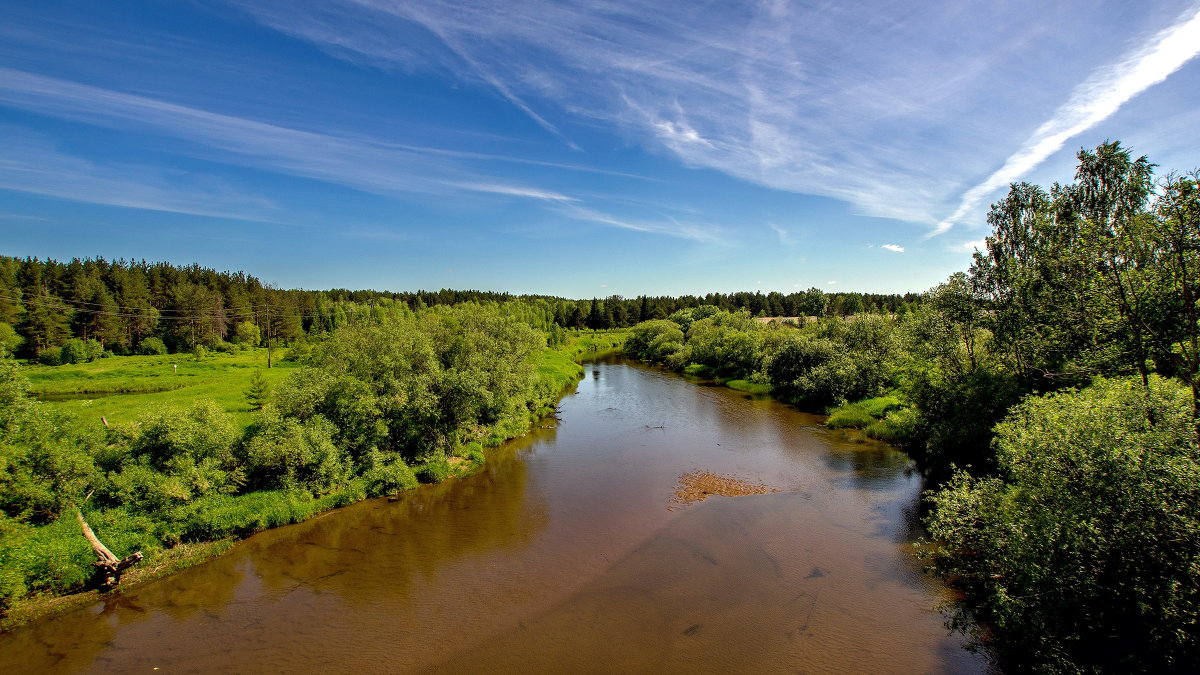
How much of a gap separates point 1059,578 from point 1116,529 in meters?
1.57

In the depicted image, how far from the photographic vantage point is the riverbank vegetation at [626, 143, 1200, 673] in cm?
955

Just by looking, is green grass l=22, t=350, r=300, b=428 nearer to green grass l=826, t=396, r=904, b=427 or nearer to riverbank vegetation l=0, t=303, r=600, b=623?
riverbank vegetation l=0, t=303, r=600, b=623

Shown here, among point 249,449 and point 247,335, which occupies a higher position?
point 247,335

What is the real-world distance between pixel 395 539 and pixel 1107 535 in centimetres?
2200

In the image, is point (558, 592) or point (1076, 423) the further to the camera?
point (558, 592)

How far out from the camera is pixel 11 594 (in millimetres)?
14773

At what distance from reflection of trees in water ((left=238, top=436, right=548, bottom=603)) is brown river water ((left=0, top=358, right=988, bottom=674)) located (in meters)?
0.09

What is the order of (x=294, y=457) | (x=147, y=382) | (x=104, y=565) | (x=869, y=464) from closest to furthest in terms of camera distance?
(x=104, y=565), (x=294, y=457), (x=869, y=464), (x=147, y=382)

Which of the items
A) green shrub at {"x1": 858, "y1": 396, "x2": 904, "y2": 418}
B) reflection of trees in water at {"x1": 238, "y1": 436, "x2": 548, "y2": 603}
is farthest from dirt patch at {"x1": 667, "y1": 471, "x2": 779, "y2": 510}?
green shrub at {"x1": 858, "y1": 396, "x2": 904, "y2": 418}

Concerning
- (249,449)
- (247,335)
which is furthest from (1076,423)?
(247,335)

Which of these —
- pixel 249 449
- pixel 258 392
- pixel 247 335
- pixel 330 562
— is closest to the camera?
pixel 330 562

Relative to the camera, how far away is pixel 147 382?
160 feet

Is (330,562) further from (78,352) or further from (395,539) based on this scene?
(78,352)

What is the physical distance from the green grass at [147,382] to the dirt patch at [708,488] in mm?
25530
